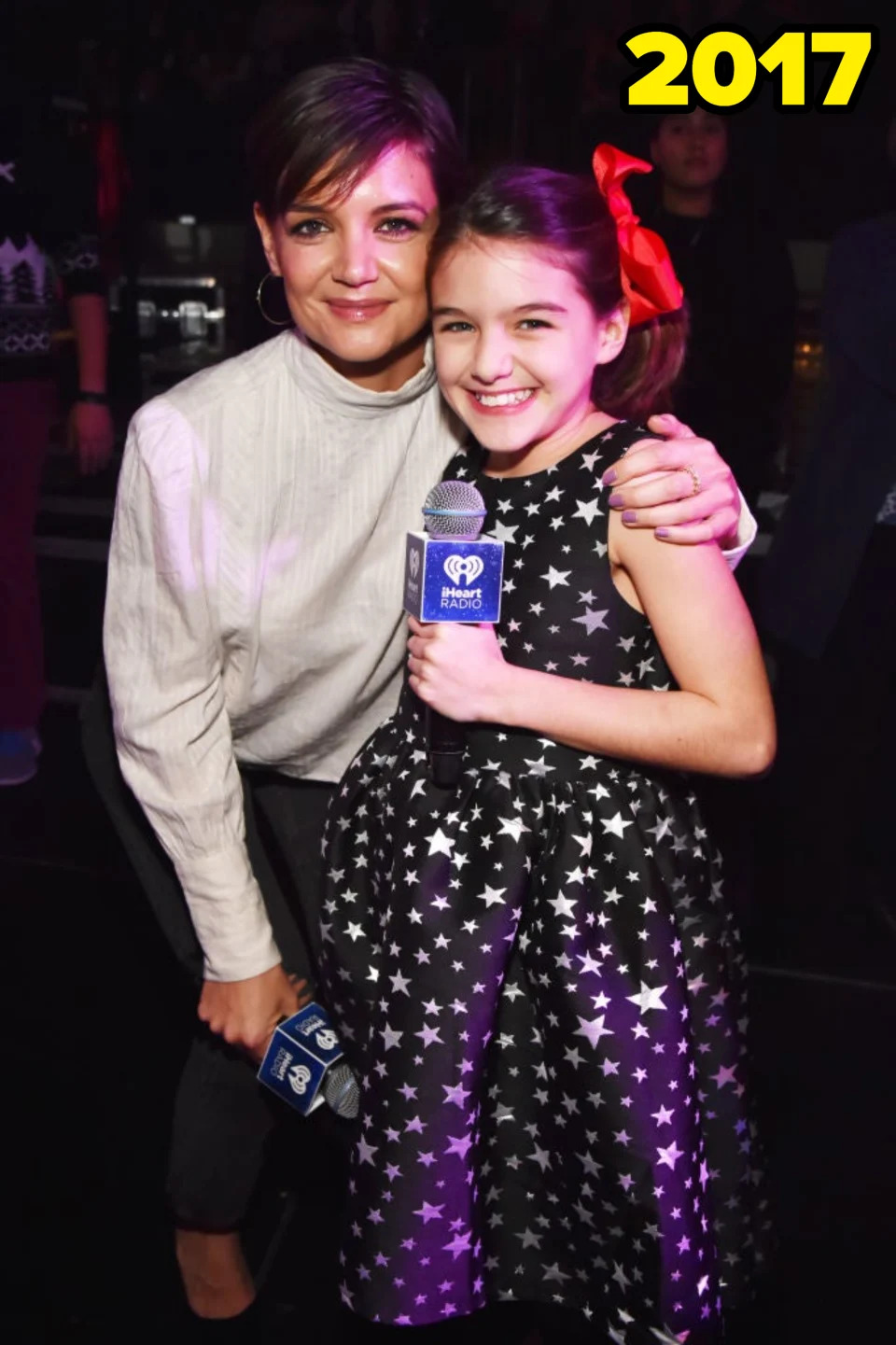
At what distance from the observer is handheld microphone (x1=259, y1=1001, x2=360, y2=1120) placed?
139cm

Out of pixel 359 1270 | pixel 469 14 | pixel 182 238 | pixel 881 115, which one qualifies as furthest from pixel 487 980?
pixel 182 238

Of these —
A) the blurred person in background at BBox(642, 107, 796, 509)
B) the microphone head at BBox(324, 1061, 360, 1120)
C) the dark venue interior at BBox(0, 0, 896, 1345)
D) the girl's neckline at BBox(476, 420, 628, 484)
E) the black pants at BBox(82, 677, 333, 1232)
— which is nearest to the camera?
the girl's neckline at BBox(476, 420, 628, 484)

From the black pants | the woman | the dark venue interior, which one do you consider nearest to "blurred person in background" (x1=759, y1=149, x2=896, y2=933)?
the dark venue interior

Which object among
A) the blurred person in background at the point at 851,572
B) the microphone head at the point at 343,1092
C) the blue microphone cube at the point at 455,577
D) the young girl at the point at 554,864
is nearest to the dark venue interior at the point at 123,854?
the blurred person in background at the point at 851,572

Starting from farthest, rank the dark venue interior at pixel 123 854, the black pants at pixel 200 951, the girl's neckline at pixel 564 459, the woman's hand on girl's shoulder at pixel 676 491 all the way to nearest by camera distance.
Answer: the dark venue interior at pixel 123 854 < the black pants at pixel 200 951 < the girl's neckline at pixel 564 459 < the woman's hand on girl's shoulder at pixel 676 491

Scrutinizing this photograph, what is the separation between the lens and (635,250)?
127 cm

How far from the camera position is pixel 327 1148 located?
1.95 m

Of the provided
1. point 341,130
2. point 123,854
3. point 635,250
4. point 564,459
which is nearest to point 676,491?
point 564,459

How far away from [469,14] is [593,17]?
380 mm

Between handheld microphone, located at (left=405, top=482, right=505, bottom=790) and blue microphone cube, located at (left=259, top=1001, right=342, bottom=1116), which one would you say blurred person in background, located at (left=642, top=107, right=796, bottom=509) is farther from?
blue microphone cube, located at (left=259, top=1001, right=342, bottom=1116)

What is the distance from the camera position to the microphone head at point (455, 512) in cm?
112

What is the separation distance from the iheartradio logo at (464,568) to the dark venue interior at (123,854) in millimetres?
560

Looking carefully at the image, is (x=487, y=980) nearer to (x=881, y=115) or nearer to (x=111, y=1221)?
(x=111, y=1221)

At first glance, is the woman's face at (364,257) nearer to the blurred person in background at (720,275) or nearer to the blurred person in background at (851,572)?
the blurred person in background at (720,275)
